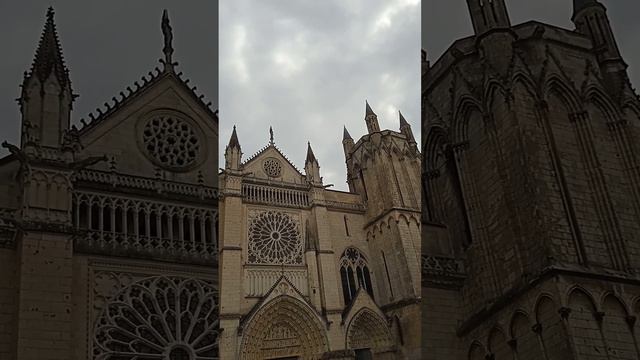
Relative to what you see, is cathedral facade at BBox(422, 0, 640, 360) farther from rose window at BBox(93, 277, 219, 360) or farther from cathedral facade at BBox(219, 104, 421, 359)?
cathedral facade at BBox(219, 104, 421, 359)

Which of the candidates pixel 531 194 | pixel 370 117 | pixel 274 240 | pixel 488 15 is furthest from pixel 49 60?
pixel 274 240

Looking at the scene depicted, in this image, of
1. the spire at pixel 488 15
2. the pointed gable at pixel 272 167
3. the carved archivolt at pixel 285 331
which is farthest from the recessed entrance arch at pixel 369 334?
the spire at pixel 488 15

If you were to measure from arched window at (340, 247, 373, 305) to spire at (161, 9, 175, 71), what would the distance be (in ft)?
33.8

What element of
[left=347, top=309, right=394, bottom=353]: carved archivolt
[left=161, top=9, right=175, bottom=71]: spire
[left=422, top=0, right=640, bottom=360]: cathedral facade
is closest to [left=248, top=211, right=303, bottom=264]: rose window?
[left=347, top=309, right=394, bottom=353]: carved archivolt

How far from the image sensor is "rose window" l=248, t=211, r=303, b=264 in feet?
64.8

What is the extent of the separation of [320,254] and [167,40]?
10977mm

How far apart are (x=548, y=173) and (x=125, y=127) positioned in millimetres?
6784

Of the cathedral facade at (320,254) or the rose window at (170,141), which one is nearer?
the rose window at (170,141)

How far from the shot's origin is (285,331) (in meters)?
18.5

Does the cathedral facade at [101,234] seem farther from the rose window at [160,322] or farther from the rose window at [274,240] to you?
the rose window at [274,240]

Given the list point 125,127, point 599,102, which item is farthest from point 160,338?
point 599,102

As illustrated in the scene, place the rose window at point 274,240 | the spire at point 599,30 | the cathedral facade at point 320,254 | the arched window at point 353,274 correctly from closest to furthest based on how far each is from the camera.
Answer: the spire at point 599,30, the cathedral facade at point 320,254, the rose window at point 274,240, the arched window at point 353,274

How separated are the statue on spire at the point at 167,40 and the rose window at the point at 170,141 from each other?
105 centimetres

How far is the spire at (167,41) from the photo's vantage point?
8.39 metres
